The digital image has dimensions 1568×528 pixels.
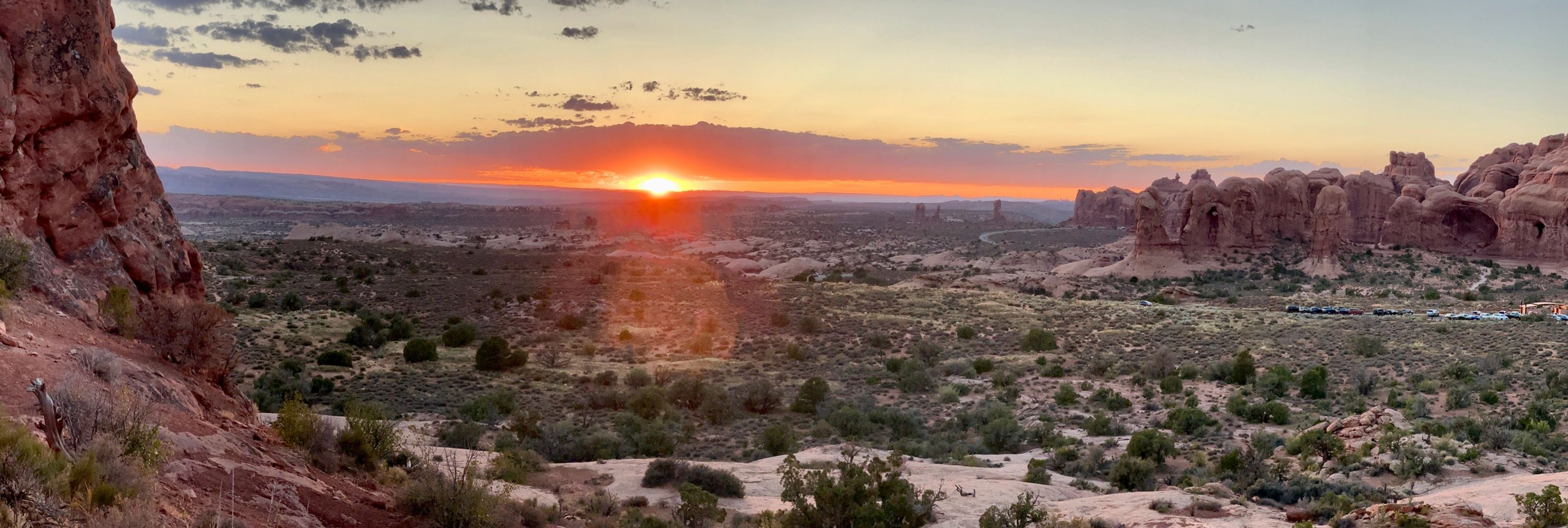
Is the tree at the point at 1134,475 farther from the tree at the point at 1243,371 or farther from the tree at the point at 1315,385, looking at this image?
the tree at the point at 1243,371

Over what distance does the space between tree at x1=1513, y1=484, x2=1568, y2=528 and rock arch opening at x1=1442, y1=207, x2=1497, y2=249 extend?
57.5m

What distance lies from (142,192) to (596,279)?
119 ft

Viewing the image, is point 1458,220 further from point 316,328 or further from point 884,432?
point 316,328

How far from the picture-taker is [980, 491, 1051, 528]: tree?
11117 mm

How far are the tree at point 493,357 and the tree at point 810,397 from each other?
9.91 metres

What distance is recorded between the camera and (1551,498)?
10258 mm

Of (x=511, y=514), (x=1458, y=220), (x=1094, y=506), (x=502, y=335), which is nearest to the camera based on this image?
(x=511, y=514)

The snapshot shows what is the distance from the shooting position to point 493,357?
2617 cm

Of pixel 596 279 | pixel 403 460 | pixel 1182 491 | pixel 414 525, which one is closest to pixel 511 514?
pixel 414 525

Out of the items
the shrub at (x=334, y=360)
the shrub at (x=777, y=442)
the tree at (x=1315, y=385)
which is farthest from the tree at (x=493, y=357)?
the tree at (x=1315, y=385)

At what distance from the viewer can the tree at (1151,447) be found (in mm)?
16688

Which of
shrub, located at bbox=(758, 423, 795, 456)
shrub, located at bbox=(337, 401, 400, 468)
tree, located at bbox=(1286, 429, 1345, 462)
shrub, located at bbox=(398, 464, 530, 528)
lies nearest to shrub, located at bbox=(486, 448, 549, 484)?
shrub, located at bbox=(337, 401, 400, 468)

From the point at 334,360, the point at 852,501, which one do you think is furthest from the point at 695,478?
the point at 334,360

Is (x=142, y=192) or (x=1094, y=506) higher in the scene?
(x=142, y=192)
